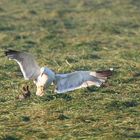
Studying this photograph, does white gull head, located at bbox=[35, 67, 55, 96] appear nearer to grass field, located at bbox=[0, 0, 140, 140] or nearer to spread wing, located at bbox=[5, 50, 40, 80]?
spread wing, located at bbox=[5, 50, 40, 80]

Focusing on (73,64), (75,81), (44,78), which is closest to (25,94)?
(44,78)

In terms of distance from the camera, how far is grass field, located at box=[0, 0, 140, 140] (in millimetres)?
9062

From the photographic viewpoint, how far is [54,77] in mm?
10242

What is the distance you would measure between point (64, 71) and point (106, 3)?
1611 centimetres

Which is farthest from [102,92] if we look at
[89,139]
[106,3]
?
[106,3]

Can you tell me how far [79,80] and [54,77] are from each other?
1.49 feet

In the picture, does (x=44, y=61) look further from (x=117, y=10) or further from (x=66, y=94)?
(x=117, y=10)

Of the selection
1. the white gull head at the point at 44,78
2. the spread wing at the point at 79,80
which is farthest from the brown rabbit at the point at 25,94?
the spread wing at the point at 79,80

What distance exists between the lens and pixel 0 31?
19.5m

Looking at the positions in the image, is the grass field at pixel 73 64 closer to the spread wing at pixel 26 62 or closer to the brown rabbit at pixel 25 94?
the brown rabbit at pixel 25 94

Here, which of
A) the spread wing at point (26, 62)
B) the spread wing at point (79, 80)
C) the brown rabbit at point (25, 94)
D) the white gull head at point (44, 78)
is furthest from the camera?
the brown rabbit at point (25, 94)

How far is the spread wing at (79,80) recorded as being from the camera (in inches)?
387

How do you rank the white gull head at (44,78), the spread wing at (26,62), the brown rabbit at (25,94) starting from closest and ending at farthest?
the spread wing at (26,62)
the white gull head at (44,78)
the brown rabbit at (25,94)

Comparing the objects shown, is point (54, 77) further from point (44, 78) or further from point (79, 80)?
point (79, 80)
